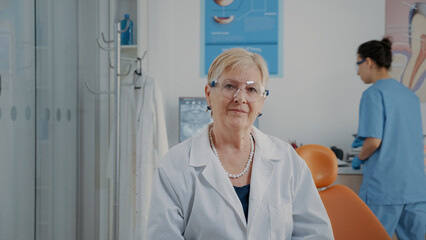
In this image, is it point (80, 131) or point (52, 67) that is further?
point (80, 131)

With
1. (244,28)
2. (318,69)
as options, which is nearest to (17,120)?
(244,28)

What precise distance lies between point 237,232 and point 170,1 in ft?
8.55

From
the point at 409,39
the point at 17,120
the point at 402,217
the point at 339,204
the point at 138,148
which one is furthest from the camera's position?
the point at 409,39

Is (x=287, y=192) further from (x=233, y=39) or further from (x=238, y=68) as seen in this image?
(x=233, y=39)

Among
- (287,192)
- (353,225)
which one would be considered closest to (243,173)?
(287,192)

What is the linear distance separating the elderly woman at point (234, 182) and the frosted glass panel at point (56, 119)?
2.15 ft

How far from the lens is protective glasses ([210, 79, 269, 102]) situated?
45.1 inches

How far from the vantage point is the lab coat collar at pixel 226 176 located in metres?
1.08

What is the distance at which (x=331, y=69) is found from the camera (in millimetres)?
3068

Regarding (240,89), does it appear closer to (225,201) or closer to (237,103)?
(237,103)

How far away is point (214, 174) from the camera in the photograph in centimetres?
112

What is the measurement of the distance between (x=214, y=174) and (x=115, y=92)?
112 centimetres

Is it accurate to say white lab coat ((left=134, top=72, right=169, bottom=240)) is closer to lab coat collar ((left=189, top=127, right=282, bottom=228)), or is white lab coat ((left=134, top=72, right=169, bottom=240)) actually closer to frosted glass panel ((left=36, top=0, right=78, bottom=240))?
frosted glass panel ((left=36, top=0, right=78, bottom=240))

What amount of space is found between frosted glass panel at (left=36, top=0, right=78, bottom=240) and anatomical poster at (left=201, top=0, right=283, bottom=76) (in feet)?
5.25
